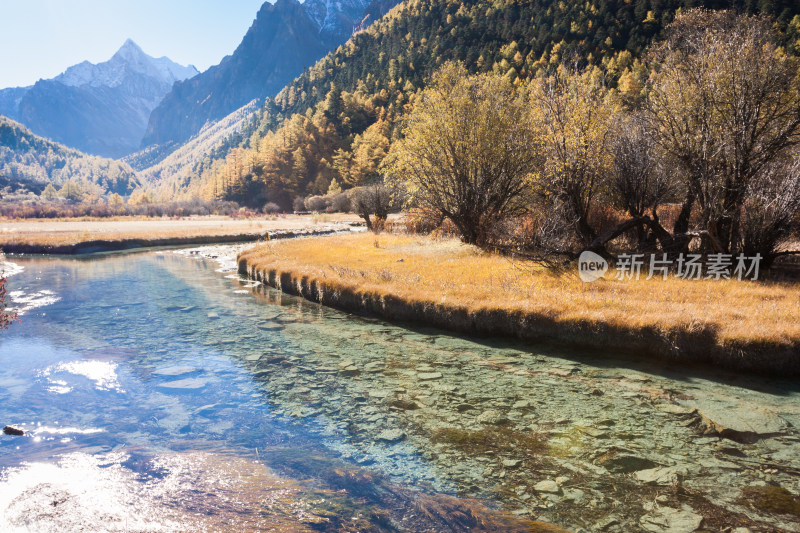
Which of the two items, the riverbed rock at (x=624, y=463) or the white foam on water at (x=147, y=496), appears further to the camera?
Result: the riverbed rock at (x=624, y=463)

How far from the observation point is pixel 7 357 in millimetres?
13711

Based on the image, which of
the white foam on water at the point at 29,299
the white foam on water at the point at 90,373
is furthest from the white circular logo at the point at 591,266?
the white foam on water at the point at 29,299

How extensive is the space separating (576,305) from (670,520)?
882 centimetres

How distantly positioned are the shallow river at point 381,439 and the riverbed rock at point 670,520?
0.03m

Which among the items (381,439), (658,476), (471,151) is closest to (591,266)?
(471,151)

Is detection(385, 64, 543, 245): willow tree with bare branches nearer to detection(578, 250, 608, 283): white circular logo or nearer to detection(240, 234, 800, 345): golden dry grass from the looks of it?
detection(240, 234, 800, 345): golden dry grass

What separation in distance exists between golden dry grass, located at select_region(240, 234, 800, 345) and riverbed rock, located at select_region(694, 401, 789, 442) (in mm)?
2652

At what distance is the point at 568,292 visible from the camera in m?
15.9

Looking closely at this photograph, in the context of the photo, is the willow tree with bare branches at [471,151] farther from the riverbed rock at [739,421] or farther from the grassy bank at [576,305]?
the riverbed rock at [739,421]

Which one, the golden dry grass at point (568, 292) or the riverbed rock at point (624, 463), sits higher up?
the golden dry grass at point (568, 292)

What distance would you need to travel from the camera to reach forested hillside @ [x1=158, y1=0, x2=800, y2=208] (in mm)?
130625

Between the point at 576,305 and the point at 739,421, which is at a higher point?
the point at 576,305

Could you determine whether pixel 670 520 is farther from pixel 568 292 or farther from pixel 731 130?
pixel 731 130

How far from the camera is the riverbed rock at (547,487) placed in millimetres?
6705
